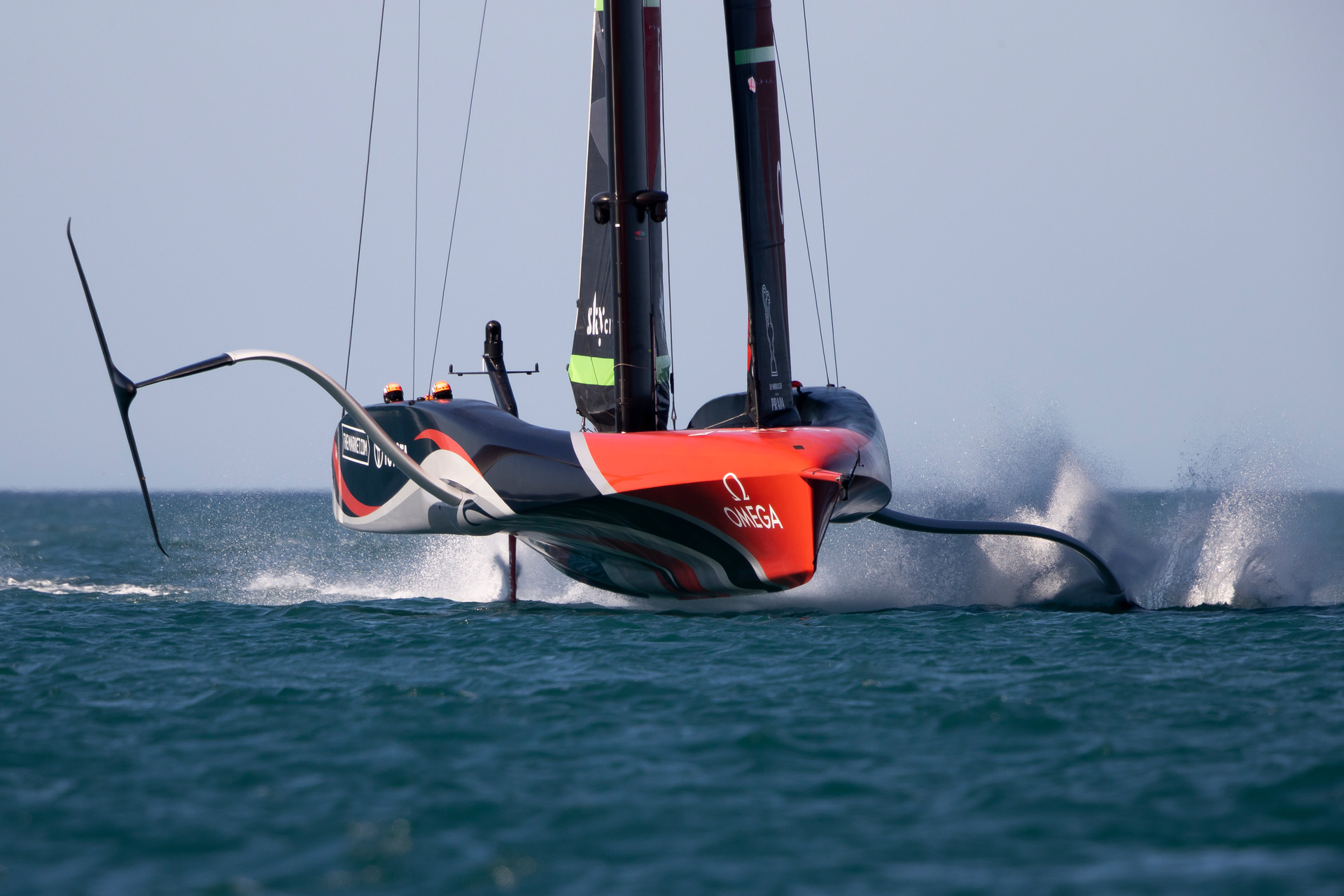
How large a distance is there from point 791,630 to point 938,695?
2.25 meters

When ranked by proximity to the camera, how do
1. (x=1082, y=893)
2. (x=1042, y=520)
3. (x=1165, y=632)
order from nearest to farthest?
(x=1082, y=893) → (x=1165, y=632) → (x=1042, y=520)

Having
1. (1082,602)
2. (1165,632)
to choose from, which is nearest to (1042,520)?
(1082,602)

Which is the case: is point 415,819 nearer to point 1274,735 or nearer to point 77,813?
point 77,813

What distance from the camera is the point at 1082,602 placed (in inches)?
358

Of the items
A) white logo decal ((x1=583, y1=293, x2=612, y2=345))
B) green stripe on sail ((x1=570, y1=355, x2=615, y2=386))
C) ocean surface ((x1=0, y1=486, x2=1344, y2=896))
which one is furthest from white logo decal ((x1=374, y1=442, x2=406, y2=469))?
white logo decal ((x1=583, y1=293, x2=612, y2=345))

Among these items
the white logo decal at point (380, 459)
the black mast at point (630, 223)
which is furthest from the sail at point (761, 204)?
the white logo decal at point (380, 459)

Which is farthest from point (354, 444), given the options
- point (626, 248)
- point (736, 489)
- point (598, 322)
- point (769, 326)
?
point (736, 489)

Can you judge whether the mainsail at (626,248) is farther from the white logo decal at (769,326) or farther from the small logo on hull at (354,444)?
the small logo on hull at (354,444)

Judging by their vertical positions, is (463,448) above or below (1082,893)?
above

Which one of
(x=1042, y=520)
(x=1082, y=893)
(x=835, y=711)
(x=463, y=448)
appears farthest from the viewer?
(x=1042, y=520)

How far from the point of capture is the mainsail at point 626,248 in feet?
28.7

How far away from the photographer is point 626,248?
8789 millimetres

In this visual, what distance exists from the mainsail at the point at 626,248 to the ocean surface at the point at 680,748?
1.85m

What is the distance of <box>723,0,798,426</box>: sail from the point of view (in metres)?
8.62
